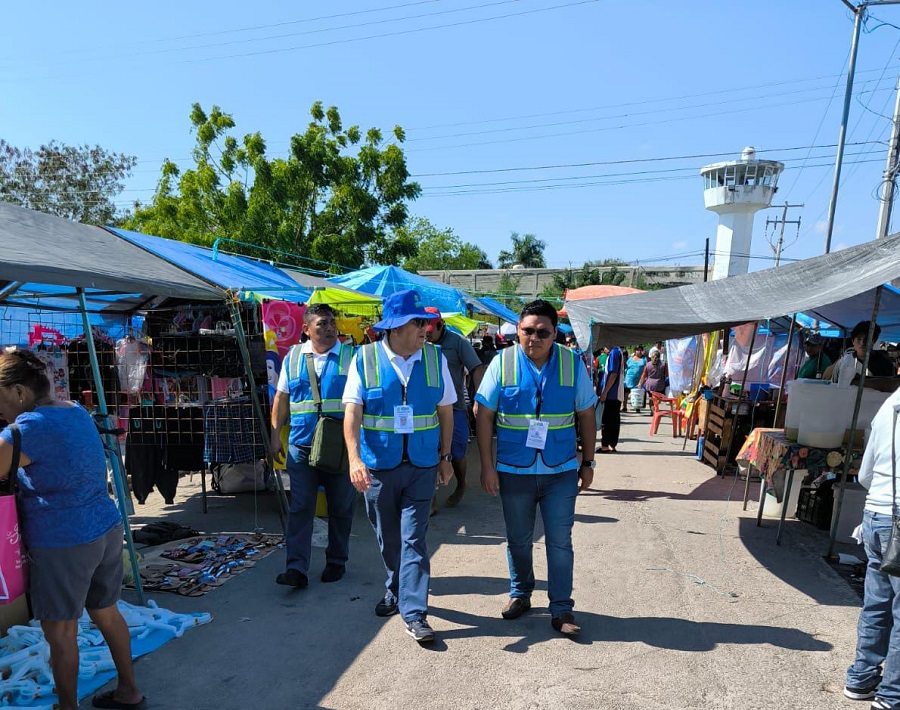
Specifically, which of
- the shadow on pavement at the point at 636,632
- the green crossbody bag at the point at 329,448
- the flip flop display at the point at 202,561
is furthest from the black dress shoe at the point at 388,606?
the flip flop display at the point at 202,561

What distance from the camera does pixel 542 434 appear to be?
380cm

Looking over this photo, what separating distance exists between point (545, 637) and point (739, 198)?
49221mm

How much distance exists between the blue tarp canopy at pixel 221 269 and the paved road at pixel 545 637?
2.28 m

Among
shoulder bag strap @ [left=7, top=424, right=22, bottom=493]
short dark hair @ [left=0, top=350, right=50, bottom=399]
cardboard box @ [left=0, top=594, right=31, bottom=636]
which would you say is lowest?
cardboard box @ [left=0, top=594, right=31, bottom=636]

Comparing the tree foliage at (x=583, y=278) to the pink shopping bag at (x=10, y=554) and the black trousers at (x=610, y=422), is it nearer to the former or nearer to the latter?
the black trousers at (x=610, y=422)

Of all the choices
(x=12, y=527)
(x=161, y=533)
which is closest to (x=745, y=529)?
(x=161, y=533)

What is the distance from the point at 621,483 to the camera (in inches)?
330

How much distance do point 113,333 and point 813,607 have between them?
6392 millimetres

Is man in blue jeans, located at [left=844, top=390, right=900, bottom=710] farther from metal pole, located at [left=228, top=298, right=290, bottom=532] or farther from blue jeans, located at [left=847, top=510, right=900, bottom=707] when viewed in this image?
metal pole, located at [left=228, top=298, right=290, bottom=532]

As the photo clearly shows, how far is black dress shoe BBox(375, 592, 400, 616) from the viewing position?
163 inches

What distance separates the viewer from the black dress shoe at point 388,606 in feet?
13.6

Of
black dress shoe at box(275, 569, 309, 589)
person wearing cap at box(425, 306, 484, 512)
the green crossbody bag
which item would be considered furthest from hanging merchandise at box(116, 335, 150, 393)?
person wearing cap at box(425, 306, 484, 512)

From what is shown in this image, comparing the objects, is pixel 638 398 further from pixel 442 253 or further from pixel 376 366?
pixel 442 253

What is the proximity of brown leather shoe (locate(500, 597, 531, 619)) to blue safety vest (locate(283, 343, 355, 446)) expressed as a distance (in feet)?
5.45
